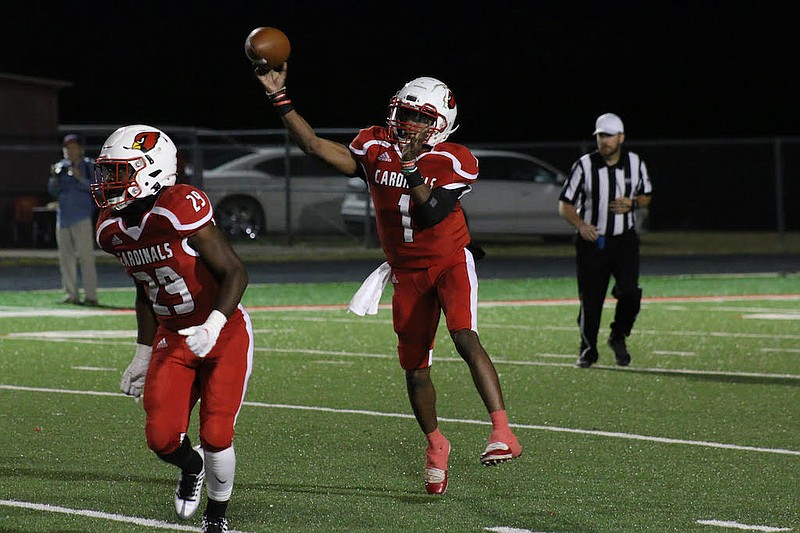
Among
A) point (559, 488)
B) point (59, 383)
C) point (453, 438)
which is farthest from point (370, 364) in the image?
point (559, 488)

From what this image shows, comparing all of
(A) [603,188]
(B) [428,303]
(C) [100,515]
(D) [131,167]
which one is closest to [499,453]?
(B) [428,303]

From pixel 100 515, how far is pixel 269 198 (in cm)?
1834

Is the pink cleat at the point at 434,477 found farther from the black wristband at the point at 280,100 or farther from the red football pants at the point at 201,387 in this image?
the black wristband at the point at 280,100

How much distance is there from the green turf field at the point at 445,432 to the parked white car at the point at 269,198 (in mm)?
10083

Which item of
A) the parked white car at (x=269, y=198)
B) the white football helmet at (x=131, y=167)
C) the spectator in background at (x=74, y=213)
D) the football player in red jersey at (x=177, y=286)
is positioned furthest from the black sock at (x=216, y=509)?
the parked white car at (x=269, y=198)

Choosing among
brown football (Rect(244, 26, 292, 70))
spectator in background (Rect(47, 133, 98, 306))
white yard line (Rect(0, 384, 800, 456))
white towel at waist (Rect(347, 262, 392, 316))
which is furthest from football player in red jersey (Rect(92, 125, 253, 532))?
spectator in background (Rect(47, 133, 98, 306))

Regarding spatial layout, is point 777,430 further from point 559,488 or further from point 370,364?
point 370,364

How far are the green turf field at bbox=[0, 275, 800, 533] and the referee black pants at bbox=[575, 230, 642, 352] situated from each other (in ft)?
1.20

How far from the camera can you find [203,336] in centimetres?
520

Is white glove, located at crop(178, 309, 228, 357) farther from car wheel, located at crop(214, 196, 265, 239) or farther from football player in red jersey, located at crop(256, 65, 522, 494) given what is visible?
car wheel, located at crop(214, 196, 265, 239)

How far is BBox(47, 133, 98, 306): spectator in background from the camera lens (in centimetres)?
1513

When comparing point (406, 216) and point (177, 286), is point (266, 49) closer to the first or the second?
point (406, 216)

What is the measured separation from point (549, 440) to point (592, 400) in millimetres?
1463

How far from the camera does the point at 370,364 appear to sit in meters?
10.8
